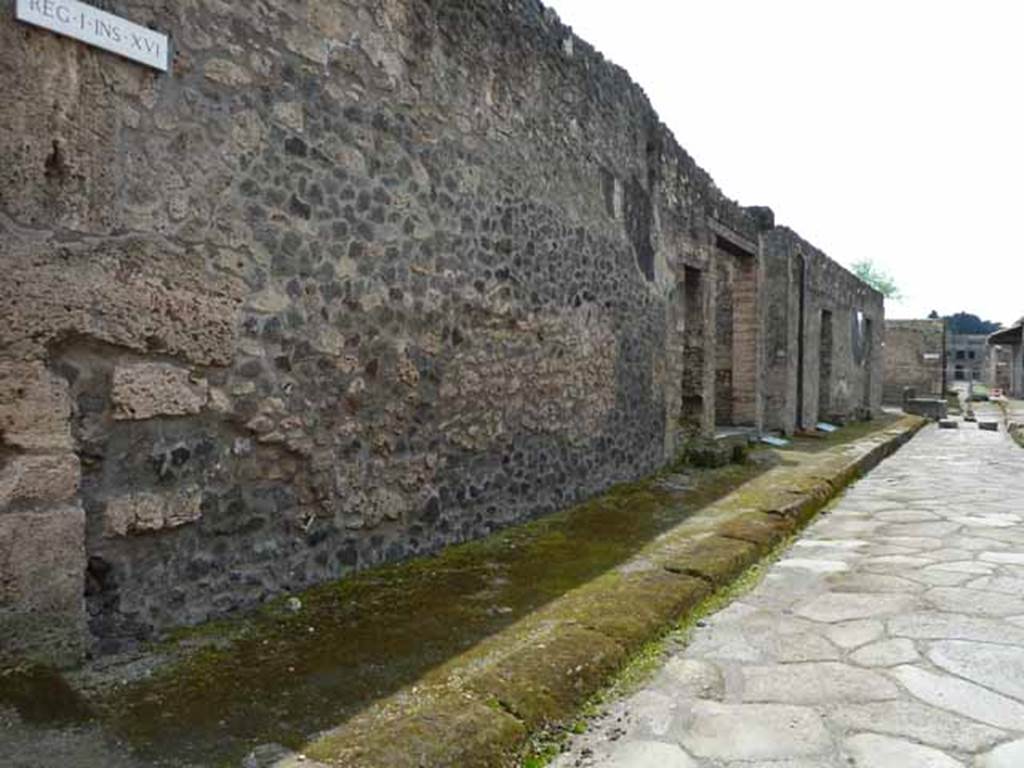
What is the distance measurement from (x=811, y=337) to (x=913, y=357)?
13.8 metres

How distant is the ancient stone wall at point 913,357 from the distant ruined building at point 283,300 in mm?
21964

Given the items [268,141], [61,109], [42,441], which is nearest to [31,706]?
[42,441]

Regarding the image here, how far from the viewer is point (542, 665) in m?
2.58

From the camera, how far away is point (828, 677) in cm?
276

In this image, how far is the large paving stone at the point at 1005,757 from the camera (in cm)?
212

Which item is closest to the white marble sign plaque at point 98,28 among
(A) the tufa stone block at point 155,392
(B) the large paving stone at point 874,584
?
(A) the tufa stone block at point 155,392

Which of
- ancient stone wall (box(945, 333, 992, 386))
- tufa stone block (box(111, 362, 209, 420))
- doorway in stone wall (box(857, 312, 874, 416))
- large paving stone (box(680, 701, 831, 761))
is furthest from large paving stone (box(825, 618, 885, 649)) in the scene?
ancient stone wall (box(945, 333, 992, 386))

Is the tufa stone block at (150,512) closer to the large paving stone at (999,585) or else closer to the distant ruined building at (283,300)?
the distant ruined building at (283,300)

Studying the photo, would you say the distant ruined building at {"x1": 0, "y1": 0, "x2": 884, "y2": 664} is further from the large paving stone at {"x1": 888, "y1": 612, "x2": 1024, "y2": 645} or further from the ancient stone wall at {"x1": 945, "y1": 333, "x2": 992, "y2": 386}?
the ancient stone wall at {"x1": 945, "y1": 333, "x2": 992, "y2": 386}

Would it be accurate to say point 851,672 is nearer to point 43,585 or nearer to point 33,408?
point 43,585

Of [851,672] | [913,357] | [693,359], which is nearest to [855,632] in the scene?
[851,672]

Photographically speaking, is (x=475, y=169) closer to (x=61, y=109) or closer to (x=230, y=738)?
(x=61, y=109)

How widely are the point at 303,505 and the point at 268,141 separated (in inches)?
58.5

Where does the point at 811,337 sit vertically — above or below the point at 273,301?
above
